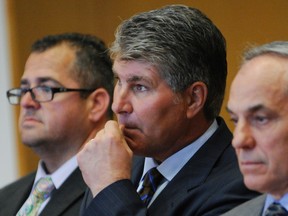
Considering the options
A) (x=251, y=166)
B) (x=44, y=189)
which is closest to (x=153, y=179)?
(x=251, y=166)

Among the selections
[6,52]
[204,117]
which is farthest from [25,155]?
[204,117]

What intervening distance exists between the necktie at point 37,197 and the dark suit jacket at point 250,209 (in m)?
1.27

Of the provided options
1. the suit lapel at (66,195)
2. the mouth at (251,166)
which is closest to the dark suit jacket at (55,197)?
the suit lapel at (66,195)

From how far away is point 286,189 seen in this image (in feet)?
6.42

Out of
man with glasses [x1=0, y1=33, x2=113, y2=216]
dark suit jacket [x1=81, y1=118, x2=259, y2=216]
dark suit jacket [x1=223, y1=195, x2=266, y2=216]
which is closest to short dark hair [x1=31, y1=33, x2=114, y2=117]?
man with glasses [x1=0, y1=33, x2=113, y2=216]

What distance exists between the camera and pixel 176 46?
2.44 metres

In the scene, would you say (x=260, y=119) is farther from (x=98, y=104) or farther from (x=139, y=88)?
(x=98, y=104)

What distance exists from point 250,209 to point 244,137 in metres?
0.23

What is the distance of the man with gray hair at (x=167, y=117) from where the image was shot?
2387 millimetres

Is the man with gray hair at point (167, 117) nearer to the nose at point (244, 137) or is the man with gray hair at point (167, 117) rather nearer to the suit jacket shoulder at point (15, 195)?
the nose at point (244, 137)

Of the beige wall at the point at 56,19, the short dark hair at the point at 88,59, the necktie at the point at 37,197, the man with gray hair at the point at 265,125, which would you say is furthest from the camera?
the beige wall at the point at 56,19

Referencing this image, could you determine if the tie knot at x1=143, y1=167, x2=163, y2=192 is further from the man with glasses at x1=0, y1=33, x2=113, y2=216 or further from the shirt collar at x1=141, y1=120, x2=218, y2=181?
the man with glasses at x1=0, y1=33, x2=113, y2=216

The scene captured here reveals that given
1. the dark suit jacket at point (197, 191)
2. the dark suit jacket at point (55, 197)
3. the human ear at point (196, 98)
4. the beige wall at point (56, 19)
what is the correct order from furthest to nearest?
the beige wall at point (56, 19) → the dark suit jacket at point (55, 197) → the human ear at point (196, 98) → the dark suit jacket at point (197, 191)

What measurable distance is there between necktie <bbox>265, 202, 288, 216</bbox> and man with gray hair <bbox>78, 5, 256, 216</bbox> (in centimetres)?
36
